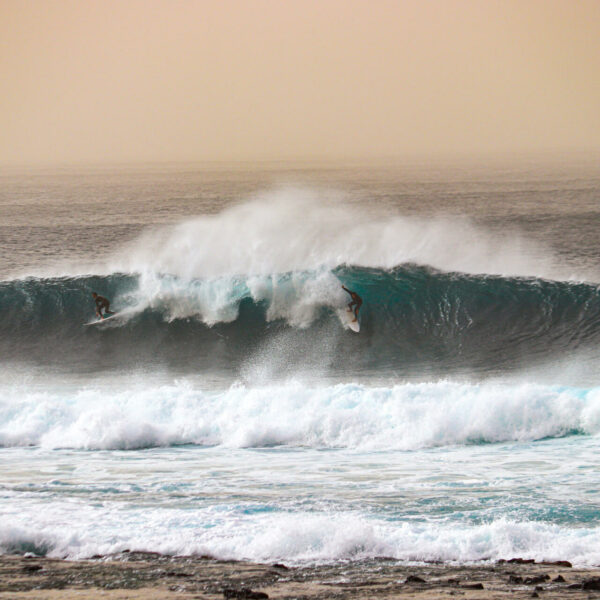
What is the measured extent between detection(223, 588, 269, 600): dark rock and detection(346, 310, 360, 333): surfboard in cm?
1088

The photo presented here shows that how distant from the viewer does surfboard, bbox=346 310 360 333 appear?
16.5m

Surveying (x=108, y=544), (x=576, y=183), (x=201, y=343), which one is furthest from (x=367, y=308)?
(x=576, y=183)

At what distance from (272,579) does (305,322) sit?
10577 mm

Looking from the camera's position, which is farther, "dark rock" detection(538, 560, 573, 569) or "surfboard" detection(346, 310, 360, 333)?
"surfboard" detection(346, 310, 360, 333)

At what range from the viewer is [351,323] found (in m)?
16.6

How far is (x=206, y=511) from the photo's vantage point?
8.13 meters

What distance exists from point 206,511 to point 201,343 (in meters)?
8.39

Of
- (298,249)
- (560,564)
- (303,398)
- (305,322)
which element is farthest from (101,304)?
(560,564)

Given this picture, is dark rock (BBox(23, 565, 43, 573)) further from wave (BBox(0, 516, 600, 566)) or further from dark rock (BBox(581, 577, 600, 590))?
dark rock (BBox(581, 577, 600, 590))

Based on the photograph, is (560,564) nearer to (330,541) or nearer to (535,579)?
(535,579)

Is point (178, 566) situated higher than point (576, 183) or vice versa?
point (576, 183)

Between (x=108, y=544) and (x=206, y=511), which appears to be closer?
(x=108, y=544)

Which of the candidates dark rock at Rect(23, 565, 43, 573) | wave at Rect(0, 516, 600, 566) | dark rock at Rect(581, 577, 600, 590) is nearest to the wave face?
wave at Rect(0, 516, 600, 566)

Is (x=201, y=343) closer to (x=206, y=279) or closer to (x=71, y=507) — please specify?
(x=206, y=279)
